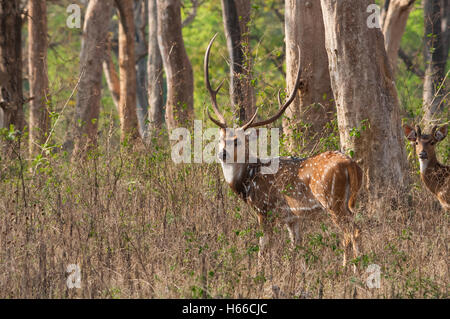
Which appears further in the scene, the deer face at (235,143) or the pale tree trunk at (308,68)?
the pale tree trunk at (308,68)

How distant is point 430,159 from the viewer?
9.10 meters

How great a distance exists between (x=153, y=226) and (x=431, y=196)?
12.2 ft

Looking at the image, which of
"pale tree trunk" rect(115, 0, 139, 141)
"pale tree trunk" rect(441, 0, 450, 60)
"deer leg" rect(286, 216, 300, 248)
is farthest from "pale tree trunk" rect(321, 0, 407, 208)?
"pale tree trunk" rect(441, 0, 450, 60)

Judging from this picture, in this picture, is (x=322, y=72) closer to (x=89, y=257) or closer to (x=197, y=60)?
(x=89, y=257)

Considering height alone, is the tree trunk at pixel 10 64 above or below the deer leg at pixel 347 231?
above

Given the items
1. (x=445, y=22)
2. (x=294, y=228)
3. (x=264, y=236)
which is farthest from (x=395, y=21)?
(x=264, y=236)

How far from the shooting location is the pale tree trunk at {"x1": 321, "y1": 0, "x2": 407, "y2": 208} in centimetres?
842

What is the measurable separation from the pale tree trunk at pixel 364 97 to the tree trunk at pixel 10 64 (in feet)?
18.2

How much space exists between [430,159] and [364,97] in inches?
55.8

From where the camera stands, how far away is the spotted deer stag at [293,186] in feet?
23.0

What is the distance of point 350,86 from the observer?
8.50 metres

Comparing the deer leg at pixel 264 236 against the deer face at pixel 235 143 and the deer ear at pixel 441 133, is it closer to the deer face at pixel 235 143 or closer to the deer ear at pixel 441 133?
the deer face at pixel 235 143

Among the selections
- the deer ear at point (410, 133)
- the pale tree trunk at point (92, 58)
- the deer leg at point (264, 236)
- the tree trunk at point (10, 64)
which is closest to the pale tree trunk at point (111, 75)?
the pale tree trunk at point (92, 58)

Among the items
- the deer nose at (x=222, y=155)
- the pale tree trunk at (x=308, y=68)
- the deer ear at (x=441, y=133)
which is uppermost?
the pale tree trunk at (x=308, y=68)
